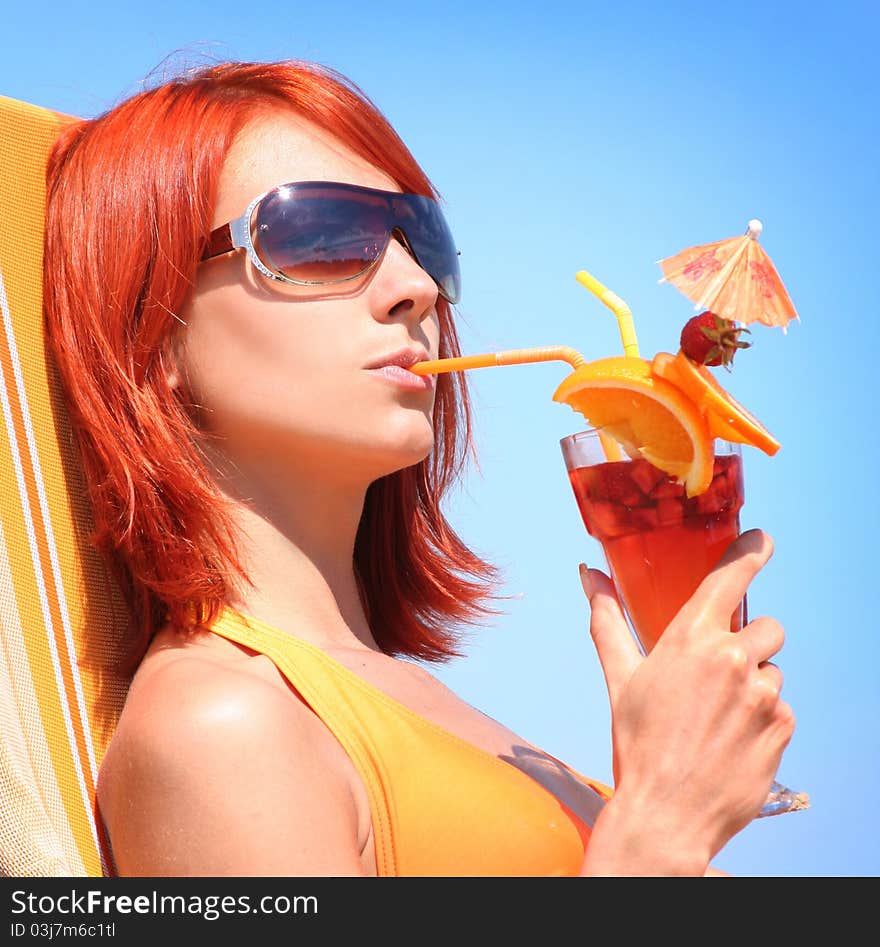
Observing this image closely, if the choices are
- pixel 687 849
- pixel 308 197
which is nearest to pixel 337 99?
pixel 308 197

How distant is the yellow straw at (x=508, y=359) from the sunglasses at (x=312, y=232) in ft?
0.78

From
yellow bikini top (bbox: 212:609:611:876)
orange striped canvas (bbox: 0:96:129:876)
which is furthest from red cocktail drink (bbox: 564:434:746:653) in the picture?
orange striped canvas (bbox: 0:96:129:876)

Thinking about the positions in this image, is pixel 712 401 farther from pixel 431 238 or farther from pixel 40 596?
pixel 40 596

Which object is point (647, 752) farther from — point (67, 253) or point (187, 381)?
point (67, 253)

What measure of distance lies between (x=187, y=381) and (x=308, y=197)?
0.45 m

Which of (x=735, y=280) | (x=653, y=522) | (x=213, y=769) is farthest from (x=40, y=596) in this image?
(x=735, y=280)

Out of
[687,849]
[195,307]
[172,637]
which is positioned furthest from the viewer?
[195,307]

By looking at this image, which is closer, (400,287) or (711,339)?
(711,339)

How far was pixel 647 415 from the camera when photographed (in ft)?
7.00

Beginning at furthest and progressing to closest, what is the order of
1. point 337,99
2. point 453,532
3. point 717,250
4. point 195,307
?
point 453,532, point 337,99, point 195,307, point 717,250

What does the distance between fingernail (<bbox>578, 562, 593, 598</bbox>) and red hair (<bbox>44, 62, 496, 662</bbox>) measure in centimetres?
68

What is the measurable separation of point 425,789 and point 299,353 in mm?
864

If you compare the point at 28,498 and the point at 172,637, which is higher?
the point at 28,498

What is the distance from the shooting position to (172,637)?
240cm
